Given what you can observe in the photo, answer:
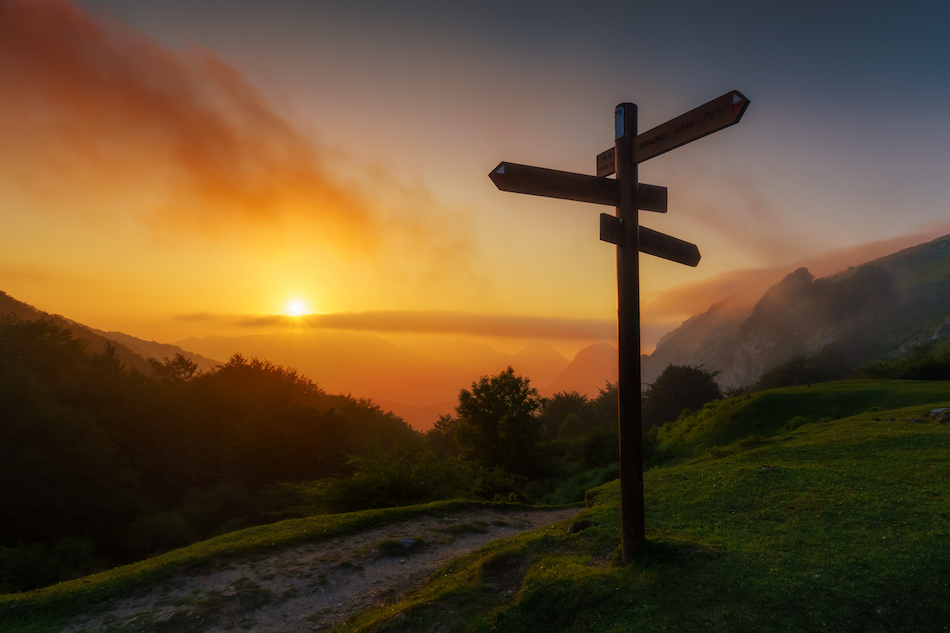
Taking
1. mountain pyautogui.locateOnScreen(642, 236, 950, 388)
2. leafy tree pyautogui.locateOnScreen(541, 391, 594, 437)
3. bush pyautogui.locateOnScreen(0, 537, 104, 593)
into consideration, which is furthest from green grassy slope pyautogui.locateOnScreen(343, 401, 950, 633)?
mountain pyautogui.locateOnScreen(642, 236, 950, 388)

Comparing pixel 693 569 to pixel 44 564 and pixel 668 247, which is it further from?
pixel 44 564

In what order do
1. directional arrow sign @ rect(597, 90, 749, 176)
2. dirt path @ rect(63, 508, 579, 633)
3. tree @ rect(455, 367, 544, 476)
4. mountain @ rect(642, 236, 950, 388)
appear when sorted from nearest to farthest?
directional arrow sign @ rect(597, 90, 749, 176) → dirt path @ rect(63, 508, 579, 633) → tree @ rect(455, 367, 544, 476) → mountain @ rect(642, 236, 950, 388)

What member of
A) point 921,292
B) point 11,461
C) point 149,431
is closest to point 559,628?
point 11,461

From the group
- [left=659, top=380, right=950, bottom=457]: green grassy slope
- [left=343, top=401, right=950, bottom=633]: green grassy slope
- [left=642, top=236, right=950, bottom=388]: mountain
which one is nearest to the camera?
[left=343, top=401, right=950, bottom=633]: green grassy slope

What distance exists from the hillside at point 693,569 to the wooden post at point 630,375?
1.25 ft

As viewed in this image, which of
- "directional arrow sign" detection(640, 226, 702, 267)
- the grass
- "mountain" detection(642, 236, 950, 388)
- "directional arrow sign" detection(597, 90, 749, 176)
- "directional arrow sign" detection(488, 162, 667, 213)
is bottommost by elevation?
the grass

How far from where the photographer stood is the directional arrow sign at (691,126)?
5848 mm

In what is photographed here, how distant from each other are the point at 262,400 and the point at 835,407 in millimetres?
42888

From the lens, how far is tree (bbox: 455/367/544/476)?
116 feet

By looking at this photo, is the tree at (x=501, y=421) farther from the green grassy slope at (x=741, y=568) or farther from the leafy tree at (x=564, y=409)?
the leafy tree at (x=564, y=409)

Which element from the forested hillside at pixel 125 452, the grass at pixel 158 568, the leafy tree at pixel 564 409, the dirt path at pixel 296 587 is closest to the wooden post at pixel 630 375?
the dirt path at pixel 296 587

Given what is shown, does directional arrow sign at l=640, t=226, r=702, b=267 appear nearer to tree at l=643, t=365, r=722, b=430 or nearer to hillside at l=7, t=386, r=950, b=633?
hillside at l=7, t=386, r=950, b=633

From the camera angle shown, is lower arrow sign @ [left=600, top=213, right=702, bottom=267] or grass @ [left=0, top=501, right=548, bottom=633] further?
grass @ [left=0, top=501, right=548, bottom=633]

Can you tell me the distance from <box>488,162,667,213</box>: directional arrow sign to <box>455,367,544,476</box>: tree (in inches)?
1181
